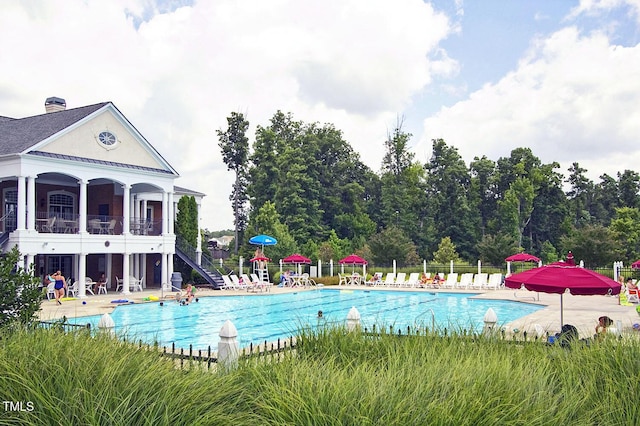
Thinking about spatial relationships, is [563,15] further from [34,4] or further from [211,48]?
[34,4]

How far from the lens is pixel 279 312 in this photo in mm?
21500

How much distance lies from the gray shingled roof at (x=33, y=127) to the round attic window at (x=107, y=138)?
1.20m

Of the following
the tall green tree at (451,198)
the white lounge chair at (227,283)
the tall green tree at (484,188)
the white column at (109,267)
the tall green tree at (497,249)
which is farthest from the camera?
the tall green tree at (484,188)

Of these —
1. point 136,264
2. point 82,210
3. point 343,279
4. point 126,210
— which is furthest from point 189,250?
point 343,279

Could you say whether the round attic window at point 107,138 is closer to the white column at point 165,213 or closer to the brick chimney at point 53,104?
the white column at point 165,213

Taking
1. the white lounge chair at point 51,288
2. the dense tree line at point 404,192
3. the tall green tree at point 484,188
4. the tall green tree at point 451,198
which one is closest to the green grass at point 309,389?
the white lounge chair at point 51,288

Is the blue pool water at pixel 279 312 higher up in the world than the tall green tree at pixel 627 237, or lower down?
lower down

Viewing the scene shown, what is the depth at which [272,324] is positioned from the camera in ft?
60.5

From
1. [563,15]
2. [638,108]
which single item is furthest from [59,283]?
[638,108]

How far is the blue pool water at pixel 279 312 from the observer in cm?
1647

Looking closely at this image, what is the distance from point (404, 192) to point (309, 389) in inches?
1994

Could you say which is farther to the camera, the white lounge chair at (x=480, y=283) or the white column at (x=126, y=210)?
the white lounge chair at (x=480, y=283)

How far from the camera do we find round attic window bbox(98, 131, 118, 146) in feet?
88.1

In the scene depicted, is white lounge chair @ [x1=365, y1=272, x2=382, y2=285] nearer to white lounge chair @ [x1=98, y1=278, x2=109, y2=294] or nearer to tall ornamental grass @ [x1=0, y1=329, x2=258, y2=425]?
white lounge chair @ [x1=98, y1=278, x2=109, y2=294]
